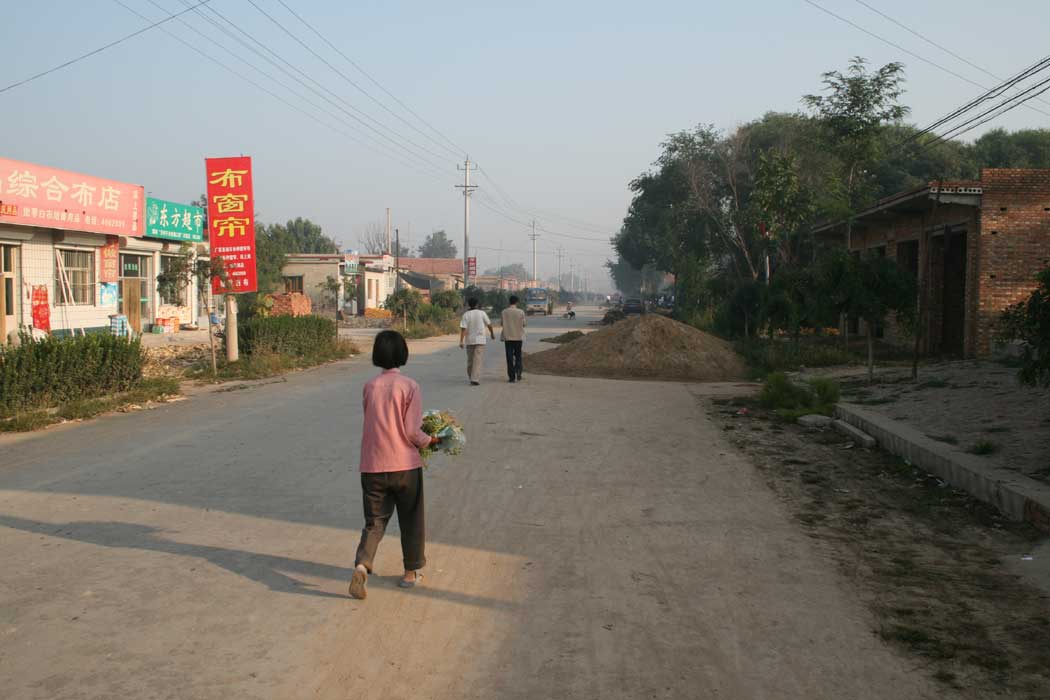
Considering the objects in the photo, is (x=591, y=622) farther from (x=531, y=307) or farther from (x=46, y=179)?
(x=531, y=307)

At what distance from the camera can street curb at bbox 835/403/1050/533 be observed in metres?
7.48

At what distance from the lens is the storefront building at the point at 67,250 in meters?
23.5

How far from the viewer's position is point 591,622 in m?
5.02

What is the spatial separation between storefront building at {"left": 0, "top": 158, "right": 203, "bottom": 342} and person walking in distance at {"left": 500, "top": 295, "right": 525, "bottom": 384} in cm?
751

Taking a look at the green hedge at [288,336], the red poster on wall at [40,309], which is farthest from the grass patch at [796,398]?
the red poster on wall at [40,309]

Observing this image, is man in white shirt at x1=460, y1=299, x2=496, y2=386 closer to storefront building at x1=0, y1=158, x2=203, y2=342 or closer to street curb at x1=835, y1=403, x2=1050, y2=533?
storefront building at x1=0, y1=158, x2=203, y2=342

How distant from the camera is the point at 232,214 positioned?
848 inches

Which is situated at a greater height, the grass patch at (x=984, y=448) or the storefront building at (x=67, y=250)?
the storefront building at (x=67, y=250)

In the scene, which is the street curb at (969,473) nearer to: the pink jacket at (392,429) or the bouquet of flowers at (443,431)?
the bouquet of flowers at (443,431)

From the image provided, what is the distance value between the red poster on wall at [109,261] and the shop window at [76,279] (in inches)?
11.7

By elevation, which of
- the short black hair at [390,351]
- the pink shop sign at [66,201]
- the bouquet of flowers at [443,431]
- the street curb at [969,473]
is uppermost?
the pink shop sign at [66,201]

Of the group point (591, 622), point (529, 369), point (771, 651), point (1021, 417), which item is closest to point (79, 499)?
point (591, 622)

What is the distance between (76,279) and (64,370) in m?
14.1

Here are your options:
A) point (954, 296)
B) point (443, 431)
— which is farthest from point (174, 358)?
point (443, 431)
